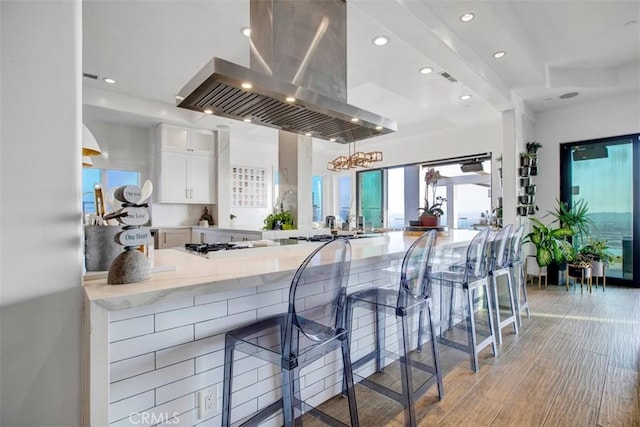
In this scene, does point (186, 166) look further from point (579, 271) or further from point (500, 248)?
point (579, 271)

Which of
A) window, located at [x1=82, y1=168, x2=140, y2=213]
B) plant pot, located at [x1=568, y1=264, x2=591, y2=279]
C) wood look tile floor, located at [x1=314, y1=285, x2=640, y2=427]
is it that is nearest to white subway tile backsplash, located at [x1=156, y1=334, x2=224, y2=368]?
wood look tile floor, located at [x1=314, y1=285, x2=640, y2=427]

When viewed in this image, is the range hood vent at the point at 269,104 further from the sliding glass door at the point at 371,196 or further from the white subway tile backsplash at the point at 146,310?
the sliding glass door at the point at 371,196

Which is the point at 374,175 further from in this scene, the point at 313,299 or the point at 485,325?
the point at 313,299

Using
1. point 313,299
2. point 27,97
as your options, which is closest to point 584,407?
point 313,299

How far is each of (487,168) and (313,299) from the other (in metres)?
6.52

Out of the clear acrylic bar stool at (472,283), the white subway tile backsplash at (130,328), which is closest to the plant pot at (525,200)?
the clear acrylic bar stool at (472,283)

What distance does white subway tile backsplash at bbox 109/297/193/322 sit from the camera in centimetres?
119

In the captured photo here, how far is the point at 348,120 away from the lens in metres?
2.24

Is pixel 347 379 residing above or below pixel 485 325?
above

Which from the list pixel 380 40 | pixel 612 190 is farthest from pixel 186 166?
pixel 612 190

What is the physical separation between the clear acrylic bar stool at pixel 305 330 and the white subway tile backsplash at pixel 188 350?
76 millimetres

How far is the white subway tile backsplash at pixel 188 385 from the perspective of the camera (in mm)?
1302

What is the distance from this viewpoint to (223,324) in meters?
1.49

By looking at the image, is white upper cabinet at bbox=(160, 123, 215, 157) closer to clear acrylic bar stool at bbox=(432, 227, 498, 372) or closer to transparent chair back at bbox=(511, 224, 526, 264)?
clear acrylic bar stool at bbox=(432, 227, 498, 372)
